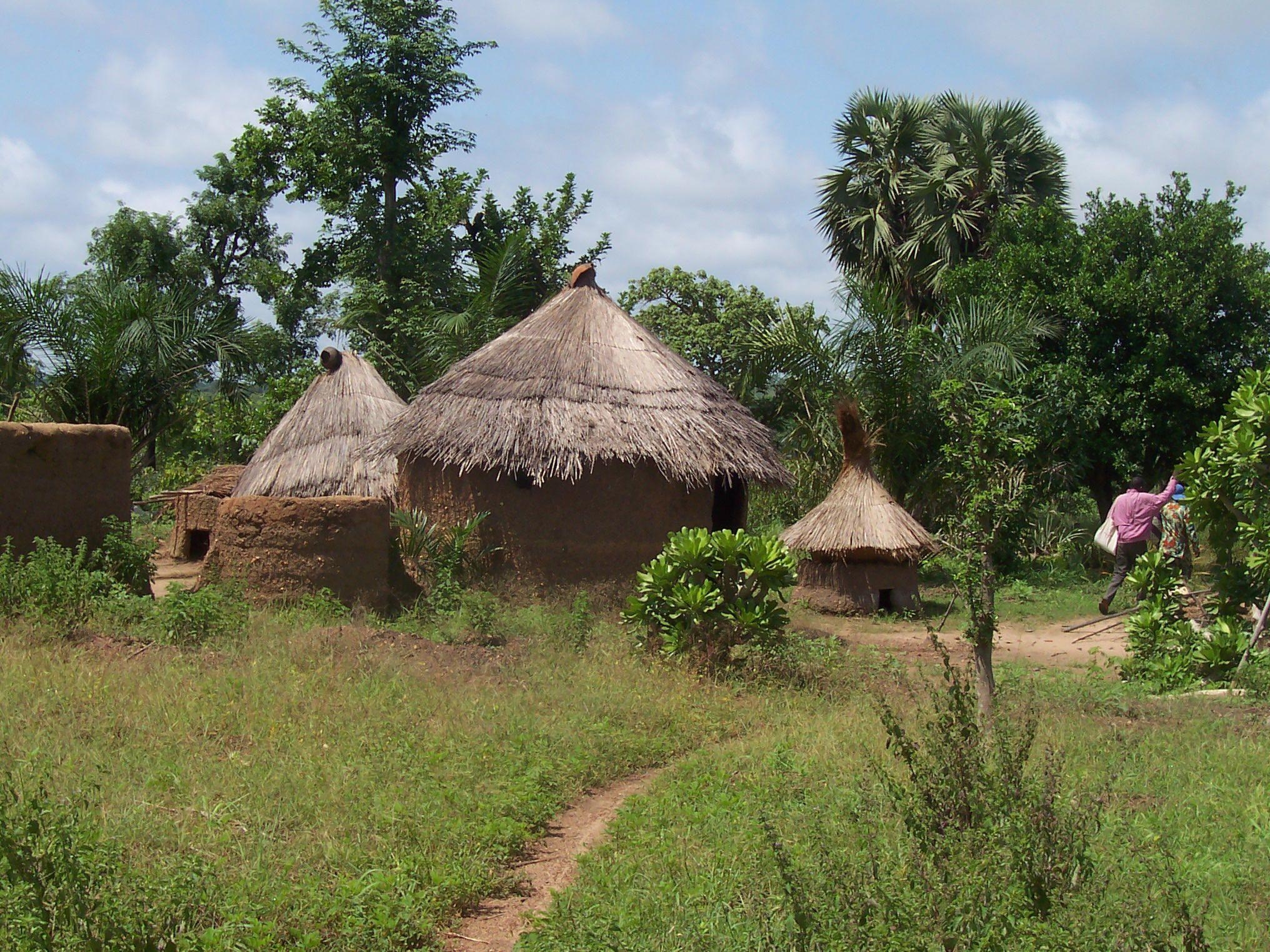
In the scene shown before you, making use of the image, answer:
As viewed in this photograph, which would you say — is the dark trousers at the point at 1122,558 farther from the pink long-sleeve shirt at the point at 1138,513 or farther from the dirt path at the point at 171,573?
the dirt path at the point at 171,573

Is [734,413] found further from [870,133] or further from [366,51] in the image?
[366,51]

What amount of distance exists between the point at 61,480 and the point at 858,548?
7445mm

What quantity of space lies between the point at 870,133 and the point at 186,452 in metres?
13.0

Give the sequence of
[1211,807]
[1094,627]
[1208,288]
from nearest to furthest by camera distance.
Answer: [1211,807], [1094,627], [1208,288]

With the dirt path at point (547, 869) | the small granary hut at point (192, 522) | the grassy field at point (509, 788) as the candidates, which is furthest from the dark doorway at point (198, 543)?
the dirt path at point (547, 869)

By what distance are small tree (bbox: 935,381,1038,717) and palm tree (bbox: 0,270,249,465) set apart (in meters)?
10.2

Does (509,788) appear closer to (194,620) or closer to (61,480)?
(194,620)

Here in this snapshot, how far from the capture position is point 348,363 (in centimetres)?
1423

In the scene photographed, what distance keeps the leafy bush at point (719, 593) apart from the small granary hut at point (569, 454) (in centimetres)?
230

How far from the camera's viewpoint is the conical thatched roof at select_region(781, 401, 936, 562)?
1224 centimetres

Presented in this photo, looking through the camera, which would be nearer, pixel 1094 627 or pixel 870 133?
pixel 1094 627

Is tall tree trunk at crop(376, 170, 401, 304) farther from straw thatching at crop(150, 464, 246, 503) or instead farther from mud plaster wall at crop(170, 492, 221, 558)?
mud plaster wall at crop(170, 492, 221, 558)

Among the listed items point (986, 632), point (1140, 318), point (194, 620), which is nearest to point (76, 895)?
point (986, 632)

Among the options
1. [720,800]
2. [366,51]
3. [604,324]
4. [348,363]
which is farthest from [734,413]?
[366,51]
